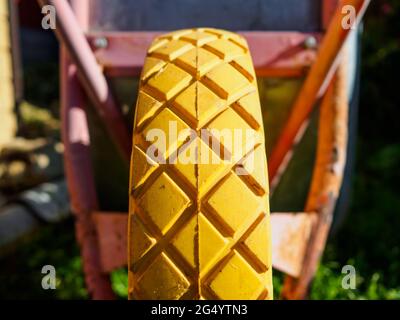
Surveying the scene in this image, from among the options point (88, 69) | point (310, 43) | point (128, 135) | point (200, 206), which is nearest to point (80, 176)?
point (128, 135)

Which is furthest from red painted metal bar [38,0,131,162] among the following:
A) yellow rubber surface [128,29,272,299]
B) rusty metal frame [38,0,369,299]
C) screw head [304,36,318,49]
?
screw head [304,36,318,49]

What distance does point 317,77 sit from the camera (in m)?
1.22

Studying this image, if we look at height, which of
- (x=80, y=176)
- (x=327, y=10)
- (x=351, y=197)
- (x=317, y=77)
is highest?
(x=327, y=10)

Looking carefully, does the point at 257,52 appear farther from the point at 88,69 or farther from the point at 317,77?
the point at 88,69

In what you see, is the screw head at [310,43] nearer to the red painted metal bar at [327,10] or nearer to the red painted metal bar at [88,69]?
the red painted metal bar at [327,10]

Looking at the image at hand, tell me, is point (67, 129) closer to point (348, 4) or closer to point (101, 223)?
point (101, 223)

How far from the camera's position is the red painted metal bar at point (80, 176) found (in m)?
1.30

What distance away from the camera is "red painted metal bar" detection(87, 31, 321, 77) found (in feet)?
4.41

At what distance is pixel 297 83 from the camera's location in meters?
1.43

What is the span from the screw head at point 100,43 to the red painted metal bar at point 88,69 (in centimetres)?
12

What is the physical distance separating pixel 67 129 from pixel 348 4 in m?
0.69

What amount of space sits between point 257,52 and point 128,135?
14.9 inches

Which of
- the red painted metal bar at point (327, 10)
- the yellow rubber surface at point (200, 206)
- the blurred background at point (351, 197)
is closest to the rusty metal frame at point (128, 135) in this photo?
the red painted metal bar at point (327, 10)
